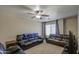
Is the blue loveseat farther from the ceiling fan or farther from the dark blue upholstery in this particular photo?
the ceiling fan

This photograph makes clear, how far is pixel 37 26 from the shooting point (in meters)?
1.83

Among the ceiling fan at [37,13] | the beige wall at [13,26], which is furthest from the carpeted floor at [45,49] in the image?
the ceiling fan at [37,13]

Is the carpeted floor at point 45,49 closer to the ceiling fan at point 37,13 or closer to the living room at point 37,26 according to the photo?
the living room at point 37,26

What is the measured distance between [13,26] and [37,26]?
0.52 metres

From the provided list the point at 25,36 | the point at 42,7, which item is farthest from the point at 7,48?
the point at 42,7

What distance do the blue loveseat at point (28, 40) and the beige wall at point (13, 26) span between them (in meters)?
0.09

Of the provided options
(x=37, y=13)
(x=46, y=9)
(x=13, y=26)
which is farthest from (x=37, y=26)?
(x=13, y=26)

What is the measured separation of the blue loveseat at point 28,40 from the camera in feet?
5.75

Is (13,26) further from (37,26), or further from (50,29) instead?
(50,29)

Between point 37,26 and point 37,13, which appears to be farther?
point 37,26

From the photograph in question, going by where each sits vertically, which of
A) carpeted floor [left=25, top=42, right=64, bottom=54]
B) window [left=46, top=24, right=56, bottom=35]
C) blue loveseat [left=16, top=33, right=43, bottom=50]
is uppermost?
window [left=46, top=24, right=56, bottom=35]

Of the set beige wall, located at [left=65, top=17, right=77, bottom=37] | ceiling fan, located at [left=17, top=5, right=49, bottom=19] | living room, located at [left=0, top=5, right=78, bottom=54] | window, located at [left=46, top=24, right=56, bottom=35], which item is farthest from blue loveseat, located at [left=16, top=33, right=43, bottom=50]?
beige wall, located at [left=65, top=17, right=77, bottom=37]

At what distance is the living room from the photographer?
1.70 metres

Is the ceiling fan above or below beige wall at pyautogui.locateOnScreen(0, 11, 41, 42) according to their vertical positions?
above
